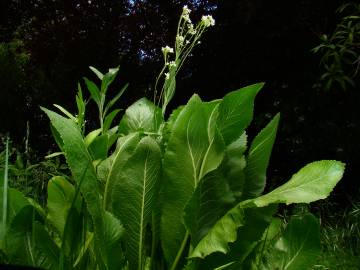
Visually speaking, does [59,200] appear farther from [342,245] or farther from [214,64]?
[214,64]

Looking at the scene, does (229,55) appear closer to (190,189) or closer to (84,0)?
(84,0)

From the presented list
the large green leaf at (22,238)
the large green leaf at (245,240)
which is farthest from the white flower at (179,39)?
the large green leaf at (22,238)

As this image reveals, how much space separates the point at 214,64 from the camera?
6133mm

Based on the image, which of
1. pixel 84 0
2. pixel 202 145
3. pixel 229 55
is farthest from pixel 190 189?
pixel 84 0

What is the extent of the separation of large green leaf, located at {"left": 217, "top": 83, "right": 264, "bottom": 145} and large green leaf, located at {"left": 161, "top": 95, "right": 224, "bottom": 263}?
0.09 m

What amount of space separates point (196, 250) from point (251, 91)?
511 millimetres

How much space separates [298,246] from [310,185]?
10.1 inches

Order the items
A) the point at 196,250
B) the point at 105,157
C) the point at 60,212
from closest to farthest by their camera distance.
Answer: the point at 196,250, the point at 60,212, the point at 105,157

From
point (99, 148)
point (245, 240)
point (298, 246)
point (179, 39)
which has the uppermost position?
point (179, 39)

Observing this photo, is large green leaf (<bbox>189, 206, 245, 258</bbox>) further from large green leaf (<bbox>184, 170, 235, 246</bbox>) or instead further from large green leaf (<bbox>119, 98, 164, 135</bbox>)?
large green leaf (<bbox>119, 98, 164, 135</bbox>)

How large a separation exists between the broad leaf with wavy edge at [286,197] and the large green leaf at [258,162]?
0.39ft

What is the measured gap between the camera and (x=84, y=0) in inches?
272

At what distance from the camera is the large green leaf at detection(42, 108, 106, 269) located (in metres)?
1.49

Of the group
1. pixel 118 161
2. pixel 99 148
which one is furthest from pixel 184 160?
pixel 99 148
